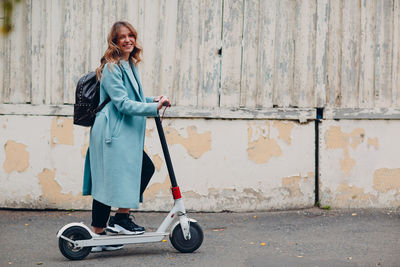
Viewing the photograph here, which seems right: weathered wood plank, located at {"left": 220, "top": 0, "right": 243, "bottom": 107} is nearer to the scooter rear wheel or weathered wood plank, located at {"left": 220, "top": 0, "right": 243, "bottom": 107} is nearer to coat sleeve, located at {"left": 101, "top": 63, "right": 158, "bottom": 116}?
coat sleeve, located at {"left": 101, "top": 63, "right": 158, "bottom": 116}

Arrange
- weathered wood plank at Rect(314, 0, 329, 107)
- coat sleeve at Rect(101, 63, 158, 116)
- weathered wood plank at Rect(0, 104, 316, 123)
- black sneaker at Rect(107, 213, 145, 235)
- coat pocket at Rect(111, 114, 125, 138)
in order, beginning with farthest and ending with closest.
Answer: weathered wood plank at Rect(314, 0, 329, 107)
weathered wood plank at Rect(0, 104, 316, 123)
black sneaker at Rect(107, 213, 145, 235)
coat pocket at Rect(111, 114, 125, 138)
coat sleeve at Rect(101, 63, 158, 116)

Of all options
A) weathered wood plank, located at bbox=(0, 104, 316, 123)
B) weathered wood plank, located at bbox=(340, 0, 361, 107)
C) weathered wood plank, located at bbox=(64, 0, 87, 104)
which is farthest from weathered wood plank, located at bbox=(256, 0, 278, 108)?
weathered wood plank, located at bbox=(64, 0, 87, 104)

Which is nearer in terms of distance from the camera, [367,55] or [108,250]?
[108,250]

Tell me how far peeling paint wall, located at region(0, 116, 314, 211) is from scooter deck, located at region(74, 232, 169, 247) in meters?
1.97

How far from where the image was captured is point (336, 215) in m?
6.25

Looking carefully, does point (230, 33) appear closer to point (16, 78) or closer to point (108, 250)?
point (16, 78)

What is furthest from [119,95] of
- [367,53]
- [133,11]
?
[367,53]

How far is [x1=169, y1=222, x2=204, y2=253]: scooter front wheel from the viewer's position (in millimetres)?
4508

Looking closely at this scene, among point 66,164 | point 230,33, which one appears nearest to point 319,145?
point 230,33

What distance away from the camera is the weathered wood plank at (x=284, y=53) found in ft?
21.4

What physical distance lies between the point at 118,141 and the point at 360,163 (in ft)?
10.5

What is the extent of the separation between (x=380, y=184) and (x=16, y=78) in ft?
13.5

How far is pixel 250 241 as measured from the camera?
5180mm

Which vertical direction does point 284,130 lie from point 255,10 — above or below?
below
